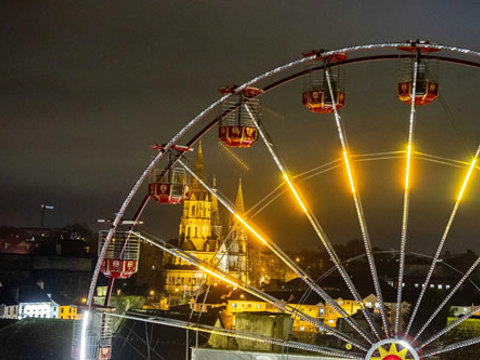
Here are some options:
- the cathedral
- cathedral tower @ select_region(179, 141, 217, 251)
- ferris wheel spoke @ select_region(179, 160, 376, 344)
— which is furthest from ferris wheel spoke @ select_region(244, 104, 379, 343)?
cathedral tower @ select_region(179, 141, 217, 251)

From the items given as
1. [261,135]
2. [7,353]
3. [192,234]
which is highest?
[192,234]

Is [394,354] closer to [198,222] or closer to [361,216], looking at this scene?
[361,216]

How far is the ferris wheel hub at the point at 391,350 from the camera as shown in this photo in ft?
57.2

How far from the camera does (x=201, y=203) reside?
14200cm

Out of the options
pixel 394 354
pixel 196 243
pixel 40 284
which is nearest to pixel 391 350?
pixel 394 354

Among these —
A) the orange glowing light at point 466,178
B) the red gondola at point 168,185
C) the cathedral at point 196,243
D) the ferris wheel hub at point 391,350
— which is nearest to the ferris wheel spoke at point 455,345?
the ferris wheel hub at point 391,350

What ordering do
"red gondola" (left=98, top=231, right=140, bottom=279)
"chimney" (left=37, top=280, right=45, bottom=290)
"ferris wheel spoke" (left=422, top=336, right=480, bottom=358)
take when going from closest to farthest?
"ferris wheel spoke" (left=422, top=336, right=480, bottom=358) → "red gondola" (left=98, top=231, right=140, bottom=279) → "chimney" (left=37, top=280, right=45, bottom=290)

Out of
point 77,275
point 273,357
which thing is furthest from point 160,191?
point 77,275

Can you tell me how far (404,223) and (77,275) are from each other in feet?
305

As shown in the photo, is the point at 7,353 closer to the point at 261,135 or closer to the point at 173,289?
the point at 261,135

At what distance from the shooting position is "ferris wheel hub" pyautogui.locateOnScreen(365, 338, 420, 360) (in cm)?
1744

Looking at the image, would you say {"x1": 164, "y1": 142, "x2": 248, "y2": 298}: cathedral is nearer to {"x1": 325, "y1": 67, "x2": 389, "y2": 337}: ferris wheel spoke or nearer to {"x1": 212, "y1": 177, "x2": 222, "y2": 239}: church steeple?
{"x1": 212, "y1": 177, "x2": 222, "y2": 239}: church steeple

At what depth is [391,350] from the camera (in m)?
17.5

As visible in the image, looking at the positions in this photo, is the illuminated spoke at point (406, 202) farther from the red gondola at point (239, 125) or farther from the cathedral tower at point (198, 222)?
the cathedral tower at point (198, 222)
